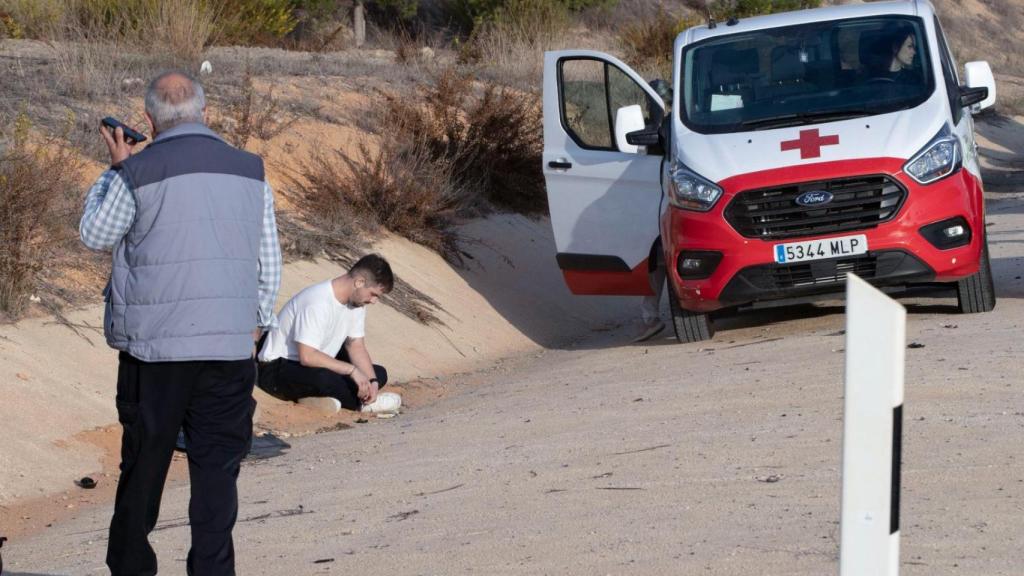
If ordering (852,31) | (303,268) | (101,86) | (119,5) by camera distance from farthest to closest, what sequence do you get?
(119,5), (101,86), (303,268), (852,31)

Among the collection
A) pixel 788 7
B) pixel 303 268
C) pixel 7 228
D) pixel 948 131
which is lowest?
pixel 788 7

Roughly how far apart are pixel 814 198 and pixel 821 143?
1.24 ft

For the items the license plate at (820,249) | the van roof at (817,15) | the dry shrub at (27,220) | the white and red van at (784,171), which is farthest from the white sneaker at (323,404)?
the van roof at (817,15)

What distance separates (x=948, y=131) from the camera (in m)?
9.58

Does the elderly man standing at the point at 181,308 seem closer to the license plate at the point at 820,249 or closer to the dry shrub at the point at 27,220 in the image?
the dry shrub at the point at 27,220

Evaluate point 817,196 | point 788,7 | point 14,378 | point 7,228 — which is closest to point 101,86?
point 7,228

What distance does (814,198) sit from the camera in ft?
30.7

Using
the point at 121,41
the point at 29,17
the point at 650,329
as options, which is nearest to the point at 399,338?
the point at 650,329

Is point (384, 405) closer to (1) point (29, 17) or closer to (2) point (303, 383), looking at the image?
(2) point (303, 383)

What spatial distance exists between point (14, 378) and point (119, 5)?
12710mm

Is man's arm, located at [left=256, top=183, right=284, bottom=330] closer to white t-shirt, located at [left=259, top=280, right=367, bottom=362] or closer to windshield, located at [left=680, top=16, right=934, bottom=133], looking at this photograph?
white t-shirt, located at [left=259, top=280, right=367, bottom=362]

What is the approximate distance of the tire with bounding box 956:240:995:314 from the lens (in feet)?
32.3

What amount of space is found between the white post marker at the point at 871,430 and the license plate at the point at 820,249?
6.66 meters

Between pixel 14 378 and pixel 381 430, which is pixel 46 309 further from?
pixel 381 430
